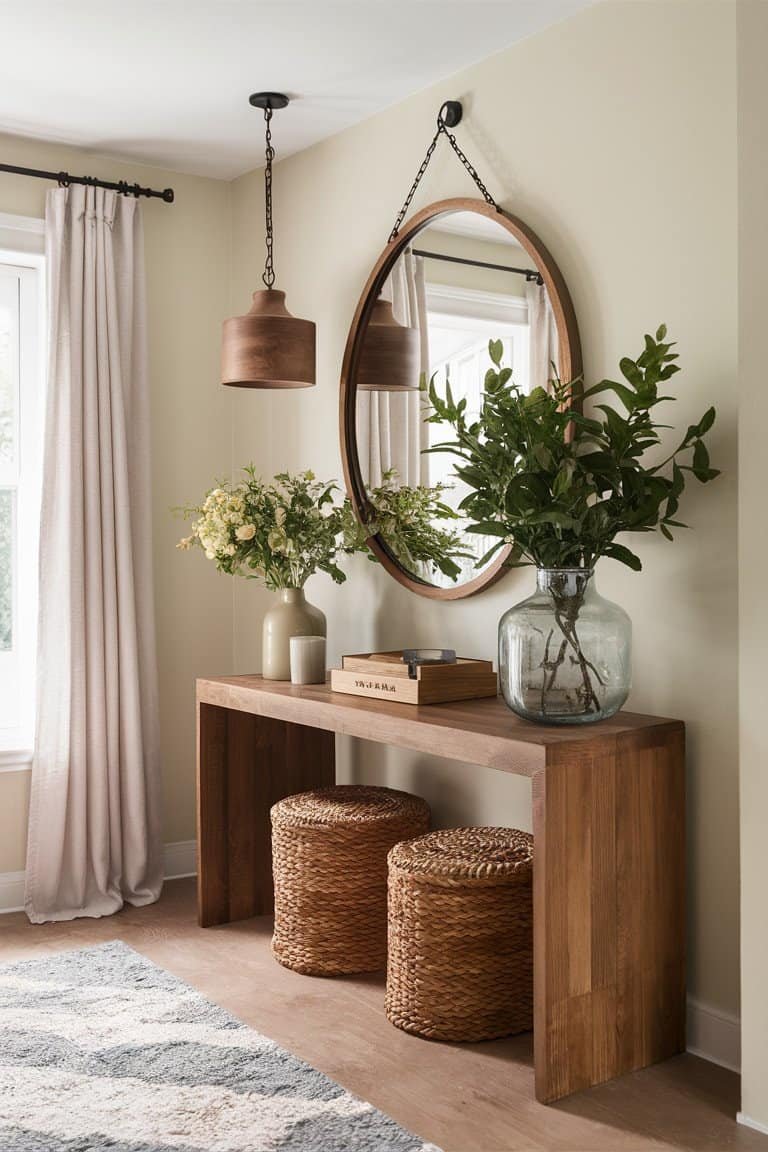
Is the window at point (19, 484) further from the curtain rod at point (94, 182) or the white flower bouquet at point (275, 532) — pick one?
the white flower bouquet at point (275, 532)

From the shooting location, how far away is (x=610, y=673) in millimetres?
2592

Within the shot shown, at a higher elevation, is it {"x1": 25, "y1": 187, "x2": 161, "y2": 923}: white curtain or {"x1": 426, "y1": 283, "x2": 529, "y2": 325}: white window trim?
{"x1": 426, "y1": 283, "x2": 529, "y2": 325}: white window trim

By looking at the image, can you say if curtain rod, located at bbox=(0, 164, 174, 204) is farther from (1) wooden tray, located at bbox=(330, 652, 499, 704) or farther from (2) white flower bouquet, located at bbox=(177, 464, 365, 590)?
(1) wooden tray, located at bbox=(330, 652, 499, 704)

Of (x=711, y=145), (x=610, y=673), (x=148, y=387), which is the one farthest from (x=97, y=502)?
(x=711, y=145)

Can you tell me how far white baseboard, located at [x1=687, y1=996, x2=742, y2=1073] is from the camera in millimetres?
2592

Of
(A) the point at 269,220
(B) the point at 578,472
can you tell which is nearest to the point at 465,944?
(B) the point at 578,472

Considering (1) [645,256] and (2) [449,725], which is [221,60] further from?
(2) [449,725]

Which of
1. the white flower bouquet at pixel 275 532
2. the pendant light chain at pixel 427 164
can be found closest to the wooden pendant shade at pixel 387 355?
the pendant light chain at pixel 427 164

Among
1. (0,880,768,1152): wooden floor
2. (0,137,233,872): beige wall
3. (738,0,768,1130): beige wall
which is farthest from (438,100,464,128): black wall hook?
(0,880,768,1152): wooden floor

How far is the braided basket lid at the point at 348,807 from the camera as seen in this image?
125 inches

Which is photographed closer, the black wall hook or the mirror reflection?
the mirror reflection

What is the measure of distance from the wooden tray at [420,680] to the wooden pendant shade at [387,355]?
854mm

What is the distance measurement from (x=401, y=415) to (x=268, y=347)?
47cm

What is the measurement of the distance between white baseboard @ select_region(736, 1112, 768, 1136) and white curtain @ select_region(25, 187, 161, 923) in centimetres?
215
